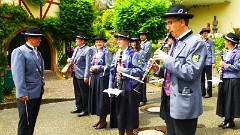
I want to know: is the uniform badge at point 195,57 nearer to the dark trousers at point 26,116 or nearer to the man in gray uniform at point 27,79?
the man in gray uniform at point 27,79

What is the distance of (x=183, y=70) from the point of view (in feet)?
10.4

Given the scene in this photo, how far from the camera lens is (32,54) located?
4906mm

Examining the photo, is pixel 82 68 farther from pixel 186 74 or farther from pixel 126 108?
pixel 186 74

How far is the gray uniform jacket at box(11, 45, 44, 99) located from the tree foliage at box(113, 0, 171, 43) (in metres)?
10.2

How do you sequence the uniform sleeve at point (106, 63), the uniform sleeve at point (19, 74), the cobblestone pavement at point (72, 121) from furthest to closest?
the uniform sleeve at point (106, 63), the cobblestone pavement at point (72, 121), the uniform sleeve at point (19, 74)

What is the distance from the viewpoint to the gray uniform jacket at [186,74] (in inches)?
125

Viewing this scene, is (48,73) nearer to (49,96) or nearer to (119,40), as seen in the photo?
(49,96)

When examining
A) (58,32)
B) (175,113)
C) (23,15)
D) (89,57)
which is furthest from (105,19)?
(175,113)

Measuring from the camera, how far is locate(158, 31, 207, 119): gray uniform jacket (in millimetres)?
3180

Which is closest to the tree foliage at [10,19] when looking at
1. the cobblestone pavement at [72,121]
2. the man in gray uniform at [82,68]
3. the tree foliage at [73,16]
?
the tree foliage at [73,16]

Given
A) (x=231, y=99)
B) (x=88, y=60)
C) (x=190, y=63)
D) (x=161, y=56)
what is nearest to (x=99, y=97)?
(x=88, y=60)

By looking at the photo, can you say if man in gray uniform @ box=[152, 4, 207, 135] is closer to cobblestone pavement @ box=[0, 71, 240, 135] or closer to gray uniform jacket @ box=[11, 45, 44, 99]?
gray uniform jacket @ box=[11, 45, 44, 99]

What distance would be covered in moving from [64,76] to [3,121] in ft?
5.94

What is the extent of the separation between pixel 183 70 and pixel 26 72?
2765 mm
